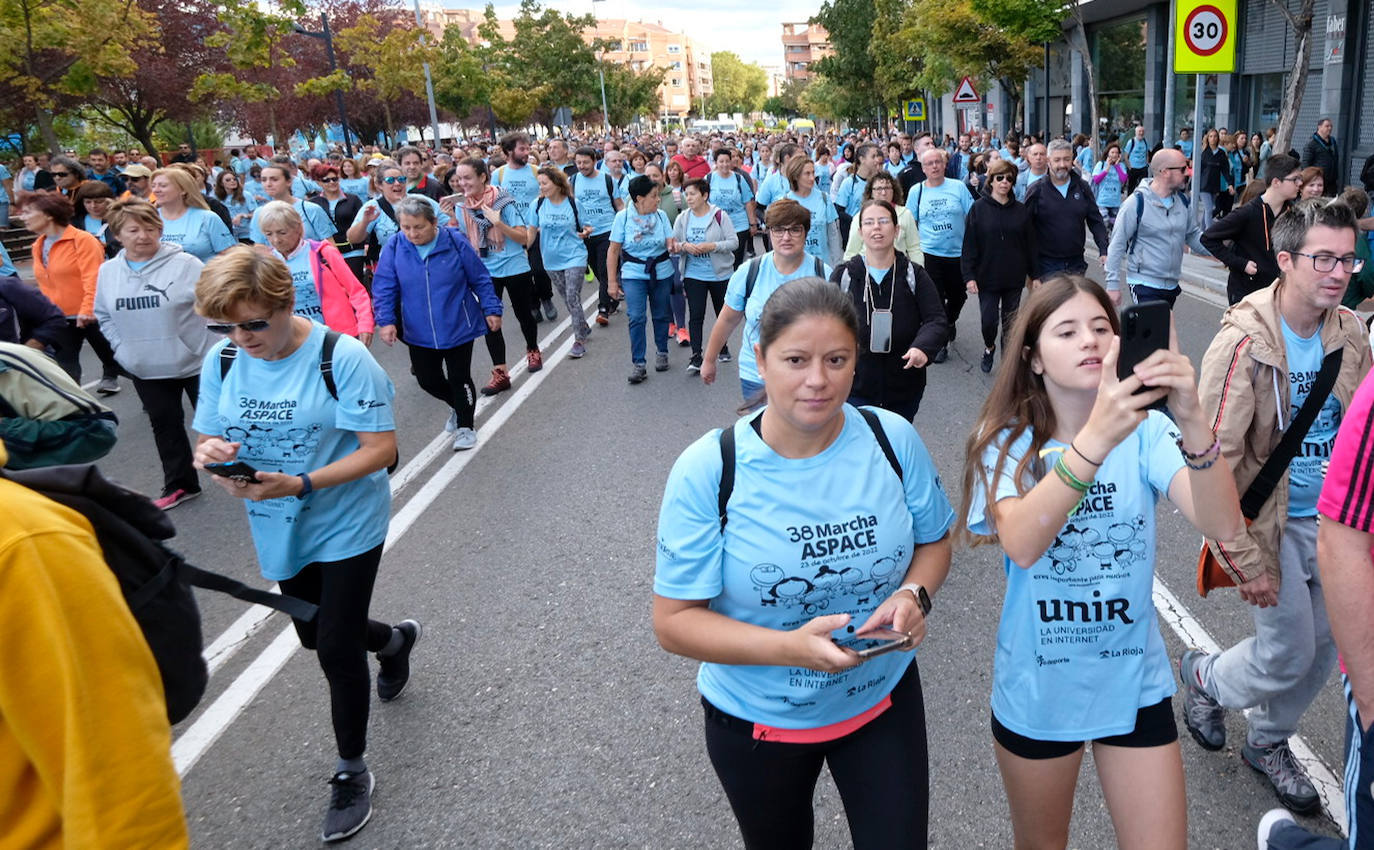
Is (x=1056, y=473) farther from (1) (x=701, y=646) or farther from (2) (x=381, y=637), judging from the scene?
(2) (x=381, y=637)

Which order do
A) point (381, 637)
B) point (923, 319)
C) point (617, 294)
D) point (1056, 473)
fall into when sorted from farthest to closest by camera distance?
1. point (617, 294)
2. point (923, 319)
3. point (381, 637)
4. point (1056, 473)

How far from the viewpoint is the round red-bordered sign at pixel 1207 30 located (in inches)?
443

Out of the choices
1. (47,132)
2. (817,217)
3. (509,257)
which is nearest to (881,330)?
(817,217)

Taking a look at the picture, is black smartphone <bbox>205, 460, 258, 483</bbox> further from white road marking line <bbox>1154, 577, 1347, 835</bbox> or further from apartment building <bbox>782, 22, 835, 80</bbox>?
apartment building <bbox>782, 22, 835, 80</bbox>

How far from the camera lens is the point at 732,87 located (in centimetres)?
18388

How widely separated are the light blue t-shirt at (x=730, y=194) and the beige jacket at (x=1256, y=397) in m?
10.2

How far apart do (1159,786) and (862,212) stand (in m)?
3.81

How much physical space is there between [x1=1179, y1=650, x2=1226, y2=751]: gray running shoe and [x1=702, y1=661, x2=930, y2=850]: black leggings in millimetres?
1633

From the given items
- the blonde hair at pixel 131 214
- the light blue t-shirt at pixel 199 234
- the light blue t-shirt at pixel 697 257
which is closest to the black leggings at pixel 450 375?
the light blue t-shirt at pixel 199 234

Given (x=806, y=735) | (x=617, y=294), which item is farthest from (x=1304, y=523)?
(x=617, y=294)

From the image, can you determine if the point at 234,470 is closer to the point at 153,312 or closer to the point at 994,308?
the point at 153,312

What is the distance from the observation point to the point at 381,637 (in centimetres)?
407

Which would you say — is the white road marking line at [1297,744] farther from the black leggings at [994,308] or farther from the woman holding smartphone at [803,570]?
the black leggings at [994,308]

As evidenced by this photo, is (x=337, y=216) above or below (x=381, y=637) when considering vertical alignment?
above
